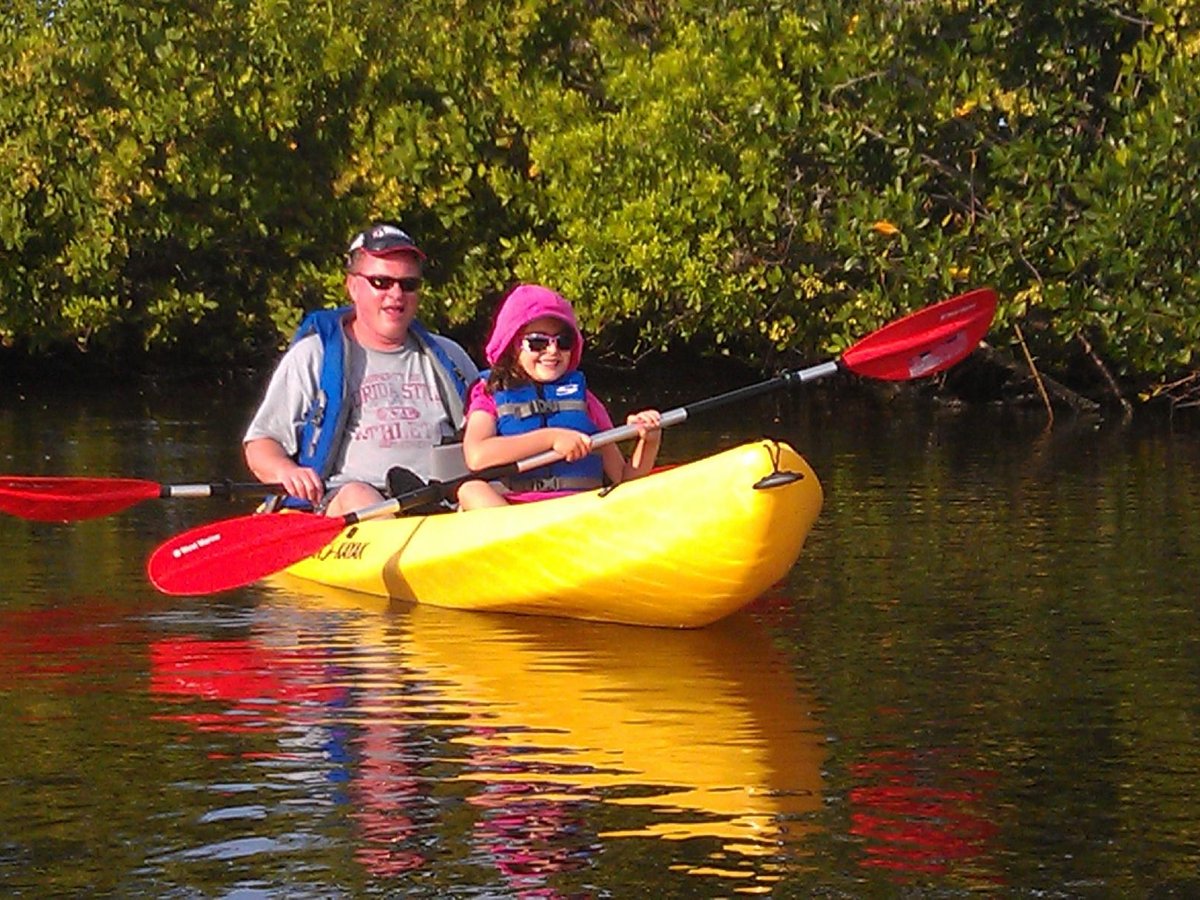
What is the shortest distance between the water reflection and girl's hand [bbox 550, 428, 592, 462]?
58 cm

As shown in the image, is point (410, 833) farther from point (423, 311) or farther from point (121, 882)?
point (423, 311)

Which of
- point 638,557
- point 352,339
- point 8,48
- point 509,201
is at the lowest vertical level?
point 638,557

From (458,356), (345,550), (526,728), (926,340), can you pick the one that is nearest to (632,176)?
(926,340)

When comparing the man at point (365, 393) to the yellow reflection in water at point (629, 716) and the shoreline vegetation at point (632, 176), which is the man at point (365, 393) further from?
the shoreline vegetation at point (632, 176)

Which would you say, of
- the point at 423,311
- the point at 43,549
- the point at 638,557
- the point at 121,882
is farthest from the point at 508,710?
the point at 423,311

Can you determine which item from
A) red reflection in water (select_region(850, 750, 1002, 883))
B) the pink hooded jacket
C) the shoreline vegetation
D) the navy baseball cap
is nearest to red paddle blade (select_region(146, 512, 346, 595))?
the pink hooded jacket

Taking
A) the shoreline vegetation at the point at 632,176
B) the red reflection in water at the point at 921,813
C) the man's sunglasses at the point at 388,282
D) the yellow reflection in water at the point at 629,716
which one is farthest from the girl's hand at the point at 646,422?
the shoreline vegetation at the point at 632,176

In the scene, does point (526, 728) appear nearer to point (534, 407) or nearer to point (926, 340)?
point (534, 407)

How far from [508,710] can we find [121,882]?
6.44 ft

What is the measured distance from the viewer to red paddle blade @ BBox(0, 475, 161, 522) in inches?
388

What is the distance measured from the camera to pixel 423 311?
23094 millimetres

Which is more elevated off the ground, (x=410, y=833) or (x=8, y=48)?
(x=8, y=48)

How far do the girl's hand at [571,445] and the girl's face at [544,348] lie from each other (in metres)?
0.29

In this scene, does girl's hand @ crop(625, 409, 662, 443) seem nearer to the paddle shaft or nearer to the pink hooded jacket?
the pink hooded jacket
